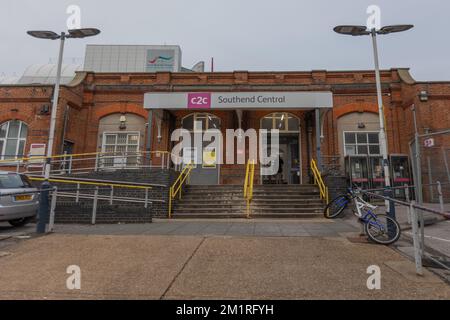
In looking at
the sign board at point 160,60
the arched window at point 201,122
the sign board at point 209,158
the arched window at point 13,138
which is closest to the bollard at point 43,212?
the sign board at point 209,158

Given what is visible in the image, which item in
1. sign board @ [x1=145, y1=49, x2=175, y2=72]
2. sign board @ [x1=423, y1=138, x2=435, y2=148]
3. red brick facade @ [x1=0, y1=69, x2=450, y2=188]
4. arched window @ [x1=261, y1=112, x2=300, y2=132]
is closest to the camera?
sign board @ [x1=423, y1=138, x2=435, y2=148]

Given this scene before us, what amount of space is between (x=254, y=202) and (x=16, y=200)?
311 inches

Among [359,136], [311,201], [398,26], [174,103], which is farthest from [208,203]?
[359,136]

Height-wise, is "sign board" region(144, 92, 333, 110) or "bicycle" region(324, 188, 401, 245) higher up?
"sign board" region(144, 92, 333, 110)

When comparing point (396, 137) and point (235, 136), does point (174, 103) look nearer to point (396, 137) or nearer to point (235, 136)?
point (235, 136)

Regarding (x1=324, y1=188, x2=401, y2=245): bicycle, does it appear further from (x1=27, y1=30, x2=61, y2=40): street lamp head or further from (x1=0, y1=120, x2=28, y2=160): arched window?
(x1=0, y1=120, x2=28, y2=160): arched window

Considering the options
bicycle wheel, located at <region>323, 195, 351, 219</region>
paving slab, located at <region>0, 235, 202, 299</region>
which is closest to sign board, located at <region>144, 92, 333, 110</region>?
bicycle wheel, located at <region>323, 195, 351, 219</region>

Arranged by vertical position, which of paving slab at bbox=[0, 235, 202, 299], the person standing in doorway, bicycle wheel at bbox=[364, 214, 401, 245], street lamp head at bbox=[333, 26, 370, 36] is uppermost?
street lamp head at bbox=[333, 26, 370, 36]

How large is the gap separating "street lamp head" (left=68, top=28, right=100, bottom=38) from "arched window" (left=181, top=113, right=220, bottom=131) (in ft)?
27.9

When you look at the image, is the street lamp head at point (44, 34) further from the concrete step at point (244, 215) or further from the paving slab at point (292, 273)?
the paving slab at point (292, 273)

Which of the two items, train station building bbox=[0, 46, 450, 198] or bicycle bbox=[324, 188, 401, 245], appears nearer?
bicycle bbox=[324, 188, 401, 245]

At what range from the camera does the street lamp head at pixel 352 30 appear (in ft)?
24.1

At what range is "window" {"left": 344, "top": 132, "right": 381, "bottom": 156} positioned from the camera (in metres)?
15.4
